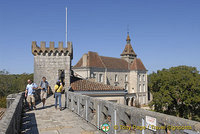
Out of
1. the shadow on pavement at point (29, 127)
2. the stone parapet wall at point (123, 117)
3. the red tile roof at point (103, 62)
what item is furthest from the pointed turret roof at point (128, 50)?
the shadow on pavement at point (29, 127)

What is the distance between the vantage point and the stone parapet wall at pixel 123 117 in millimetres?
2712

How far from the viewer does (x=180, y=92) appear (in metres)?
28.5

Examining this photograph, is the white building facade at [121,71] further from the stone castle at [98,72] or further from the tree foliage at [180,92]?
the tree foliage at [180,92]

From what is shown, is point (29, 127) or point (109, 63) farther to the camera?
point (109, 63)

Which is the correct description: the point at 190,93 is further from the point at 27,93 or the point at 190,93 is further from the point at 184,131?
the point at 184,131

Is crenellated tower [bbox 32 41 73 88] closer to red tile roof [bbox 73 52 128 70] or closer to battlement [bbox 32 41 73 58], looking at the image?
battlement [bbox 32 41 73 58]

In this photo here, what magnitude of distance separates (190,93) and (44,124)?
2587 cm

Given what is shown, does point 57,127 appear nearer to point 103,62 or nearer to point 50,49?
point 50,49

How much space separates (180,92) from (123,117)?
27.4 m

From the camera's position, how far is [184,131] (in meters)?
2.56

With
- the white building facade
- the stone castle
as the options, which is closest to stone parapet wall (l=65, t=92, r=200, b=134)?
the stone castle

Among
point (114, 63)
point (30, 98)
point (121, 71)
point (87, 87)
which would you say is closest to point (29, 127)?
point (30, 98)

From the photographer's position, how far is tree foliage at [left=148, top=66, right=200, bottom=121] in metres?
26.8

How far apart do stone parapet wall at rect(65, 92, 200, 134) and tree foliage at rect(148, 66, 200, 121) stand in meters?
23.5
